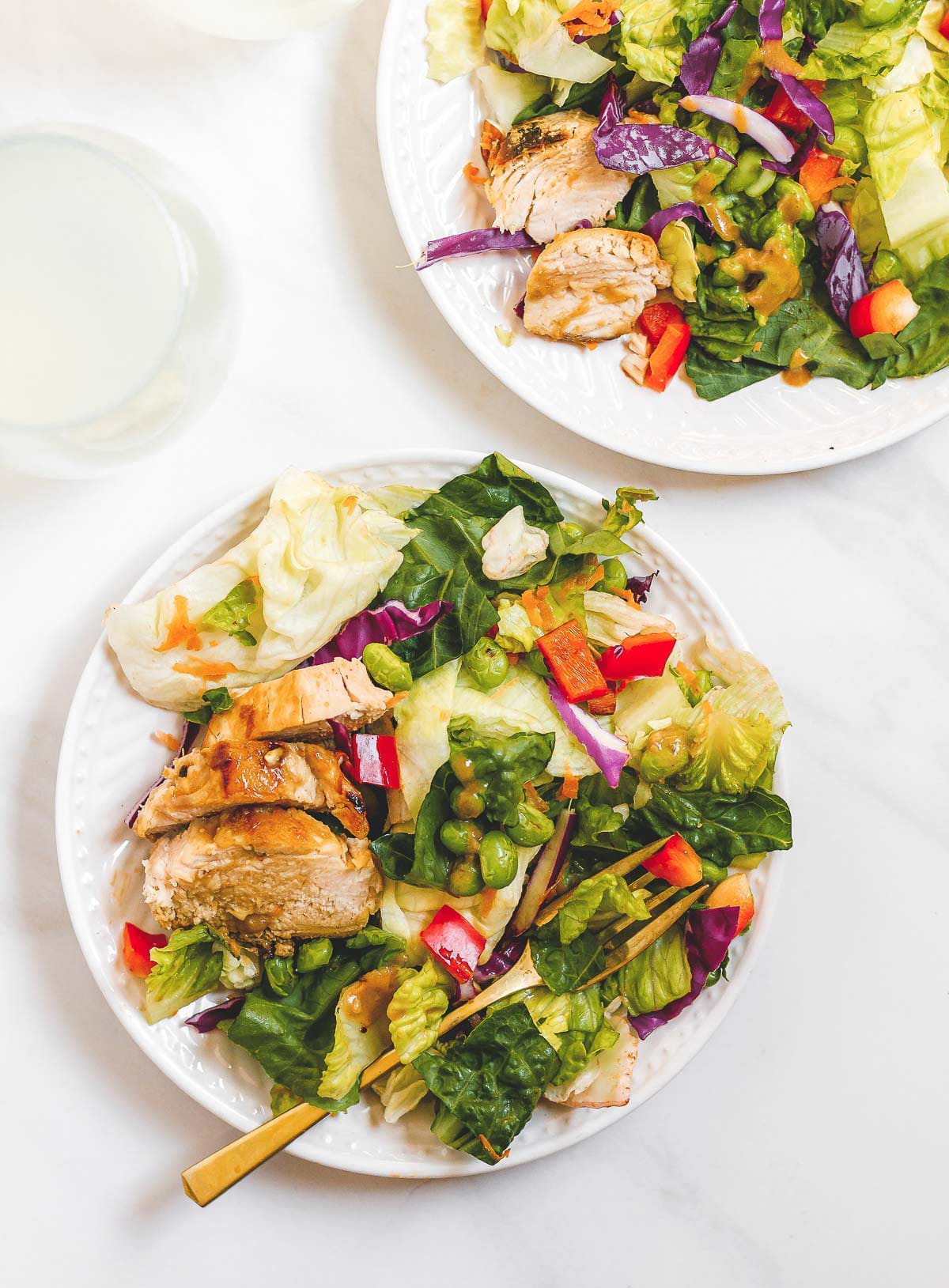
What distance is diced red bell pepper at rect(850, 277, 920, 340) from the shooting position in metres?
2.30

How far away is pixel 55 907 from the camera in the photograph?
7.89 feet

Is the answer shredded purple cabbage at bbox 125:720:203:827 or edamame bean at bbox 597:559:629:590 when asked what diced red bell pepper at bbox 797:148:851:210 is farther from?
shredded purple cabbage at bbox 125:720:203:827

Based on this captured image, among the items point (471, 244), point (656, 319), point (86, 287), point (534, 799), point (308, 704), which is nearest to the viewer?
point (86, 287)

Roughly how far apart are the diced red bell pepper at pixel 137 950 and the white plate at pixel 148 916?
2 centimetres

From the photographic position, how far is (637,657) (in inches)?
85.7

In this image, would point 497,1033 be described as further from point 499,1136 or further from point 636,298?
point 636,298

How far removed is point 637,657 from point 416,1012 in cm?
84

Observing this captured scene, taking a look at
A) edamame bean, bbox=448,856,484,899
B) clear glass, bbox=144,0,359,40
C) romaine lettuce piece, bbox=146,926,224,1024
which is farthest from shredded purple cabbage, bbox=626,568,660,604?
clear glass, bbox=144,0,359,40

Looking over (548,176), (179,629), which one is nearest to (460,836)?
(179,629)

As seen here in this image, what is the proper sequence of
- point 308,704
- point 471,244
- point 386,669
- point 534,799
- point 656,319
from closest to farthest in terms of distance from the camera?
point 308,704, point 386,669, point 534,799, point 471,244, point 656,319

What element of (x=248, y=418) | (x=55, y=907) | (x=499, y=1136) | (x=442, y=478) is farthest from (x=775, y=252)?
(x=55, y=907)

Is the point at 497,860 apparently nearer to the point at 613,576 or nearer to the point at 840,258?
the point at 613,576

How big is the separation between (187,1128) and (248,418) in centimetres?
165

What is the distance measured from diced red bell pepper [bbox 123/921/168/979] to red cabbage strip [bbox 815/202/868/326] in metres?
2.04
